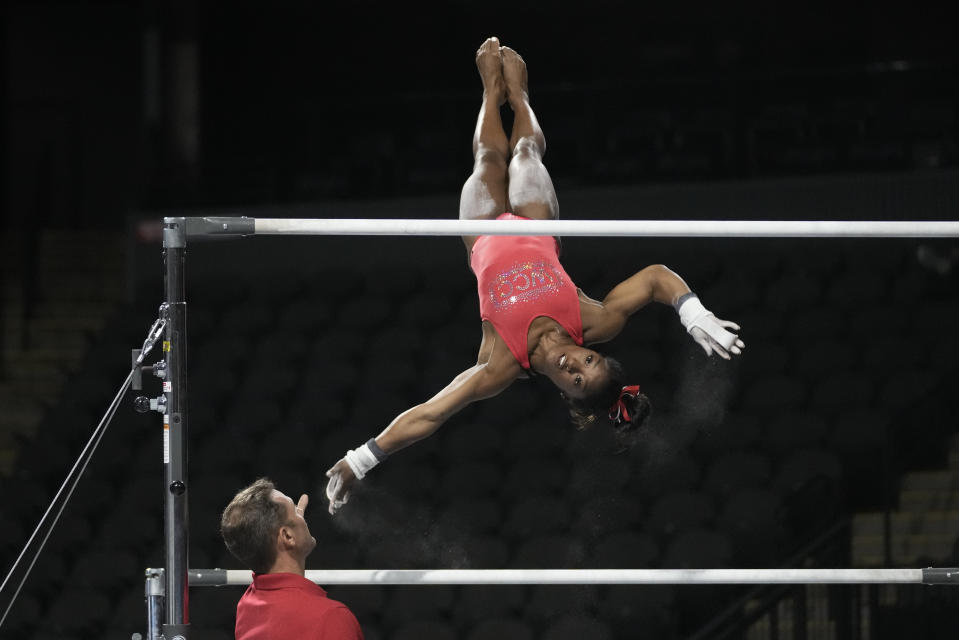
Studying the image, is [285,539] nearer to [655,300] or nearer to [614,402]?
[614,402]

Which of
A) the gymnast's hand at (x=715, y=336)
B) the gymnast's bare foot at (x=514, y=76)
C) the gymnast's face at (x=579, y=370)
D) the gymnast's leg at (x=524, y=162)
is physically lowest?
the gymnast's face at (x=579, y=370)

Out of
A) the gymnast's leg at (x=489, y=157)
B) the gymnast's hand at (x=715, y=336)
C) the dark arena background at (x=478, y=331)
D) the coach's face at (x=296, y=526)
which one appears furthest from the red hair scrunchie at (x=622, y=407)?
the dark arena background at (x=478, y=331)

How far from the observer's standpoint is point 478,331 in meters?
7.69

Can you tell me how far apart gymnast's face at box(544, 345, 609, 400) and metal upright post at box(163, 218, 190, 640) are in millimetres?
1285

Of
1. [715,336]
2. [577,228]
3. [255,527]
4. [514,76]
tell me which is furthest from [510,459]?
[255,527]

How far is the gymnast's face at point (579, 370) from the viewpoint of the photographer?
4238 mm

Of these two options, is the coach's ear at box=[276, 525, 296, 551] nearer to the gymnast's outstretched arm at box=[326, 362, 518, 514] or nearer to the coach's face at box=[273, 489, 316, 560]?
the coach's face at box=[273, 489, 316, 560]

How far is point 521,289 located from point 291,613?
62.8 inches

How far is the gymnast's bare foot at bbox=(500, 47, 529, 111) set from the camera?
5098mm

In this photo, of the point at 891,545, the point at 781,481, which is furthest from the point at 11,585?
the point at 891,545

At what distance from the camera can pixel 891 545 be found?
6.14m

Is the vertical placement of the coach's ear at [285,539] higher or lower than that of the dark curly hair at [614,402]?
lower

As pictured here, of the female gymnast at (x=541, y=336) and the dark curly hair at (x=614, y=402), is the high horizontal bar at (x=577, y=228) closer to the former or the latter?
the female gymnast at (x=541, y=336)

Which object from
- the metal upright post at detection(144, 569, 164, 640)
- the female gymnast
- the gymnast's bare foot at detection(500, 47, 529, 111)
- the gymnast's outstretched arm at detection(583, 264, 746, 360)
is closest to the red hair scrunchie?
the female gymnast
